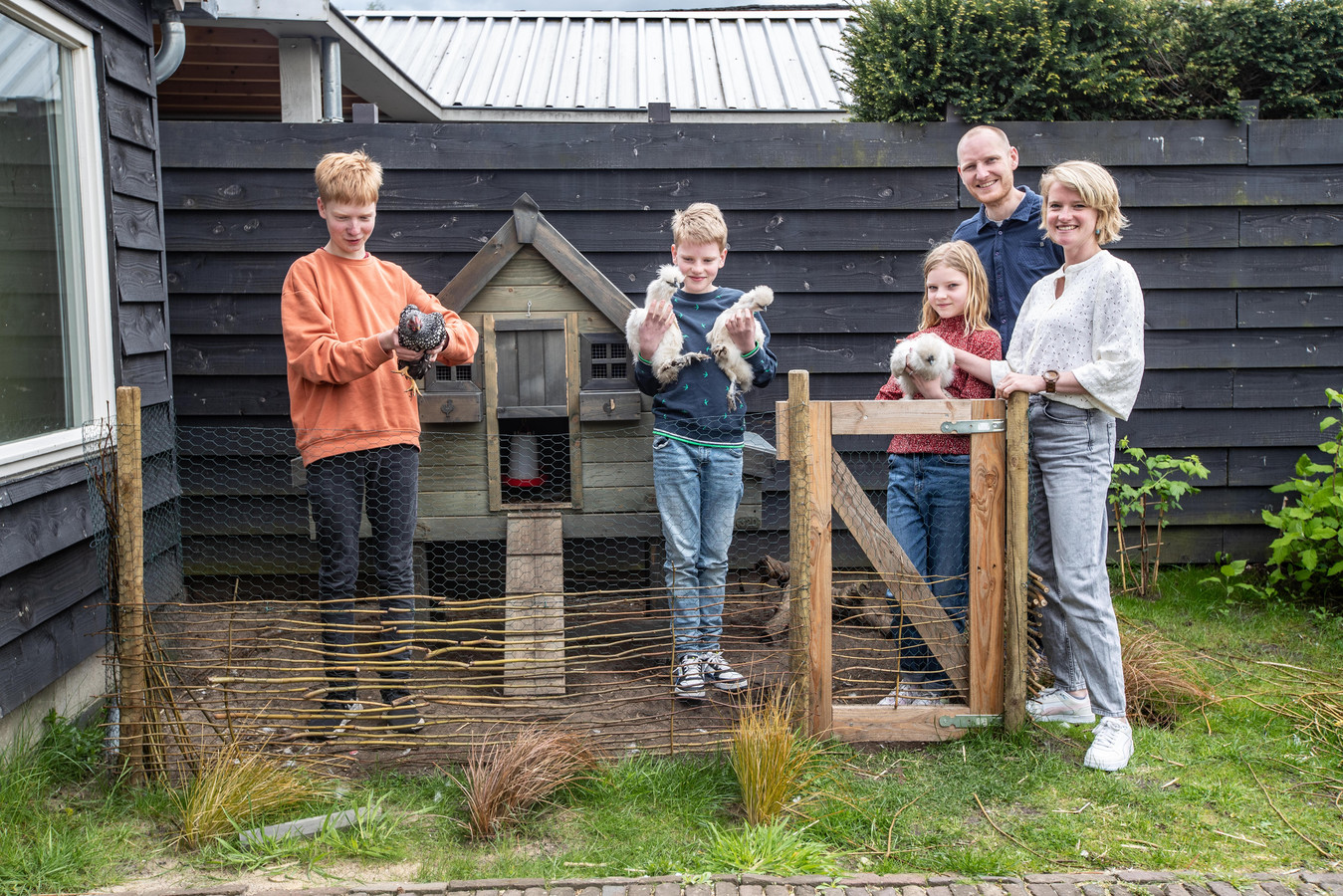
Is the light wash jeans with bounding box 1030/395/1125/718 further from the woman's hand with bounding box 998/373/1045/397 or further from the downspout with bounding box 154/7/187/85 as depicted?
the downspout with bounding box 154/7/187/85

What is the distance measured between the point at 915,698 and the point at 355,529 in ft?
6.39

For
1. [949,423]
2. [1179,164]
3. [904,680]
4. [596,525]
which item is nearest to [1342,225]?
[1179,164]

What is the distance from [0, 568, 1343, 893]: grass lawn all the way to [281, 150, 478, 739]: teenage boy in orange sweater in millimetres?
550

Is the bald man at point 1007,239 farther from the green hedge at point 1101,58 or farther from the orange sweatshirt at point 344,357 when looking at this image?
the orange sweatshirt at point 344,357

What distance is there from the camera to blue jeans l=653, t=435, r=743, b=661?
342 centimetres

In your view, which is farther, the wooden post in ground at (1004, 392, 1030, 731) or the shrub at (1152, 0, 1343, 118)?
the shrub at (1152, 0, 1343, 118)

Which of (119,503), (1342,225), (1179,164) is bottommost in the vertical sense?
(119,503)

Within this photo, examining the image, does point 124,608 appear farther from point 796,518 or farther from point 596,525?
point 796,518

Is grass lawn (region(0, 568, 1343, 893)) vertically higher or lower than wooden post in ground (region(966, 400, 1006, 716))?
lower

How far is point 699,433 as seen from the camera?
3420 millimetres

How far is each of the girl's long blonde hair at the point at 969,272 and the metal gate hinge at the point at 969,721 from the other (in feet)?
4.20

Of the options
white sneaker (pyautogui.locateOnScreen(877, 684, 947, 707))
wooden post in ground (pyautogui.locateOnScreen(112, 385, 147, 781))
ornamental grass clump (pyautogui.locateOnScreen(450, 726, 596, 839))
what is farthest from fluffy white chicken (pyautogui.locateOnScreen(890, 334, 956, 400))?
wooden post in ground (pyautogui.locateOnScreen(112, 385, 147, 781))

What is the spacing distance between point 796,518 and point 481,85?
18.5 ft

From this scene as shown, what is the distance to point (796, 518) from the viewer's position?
10.2ft
